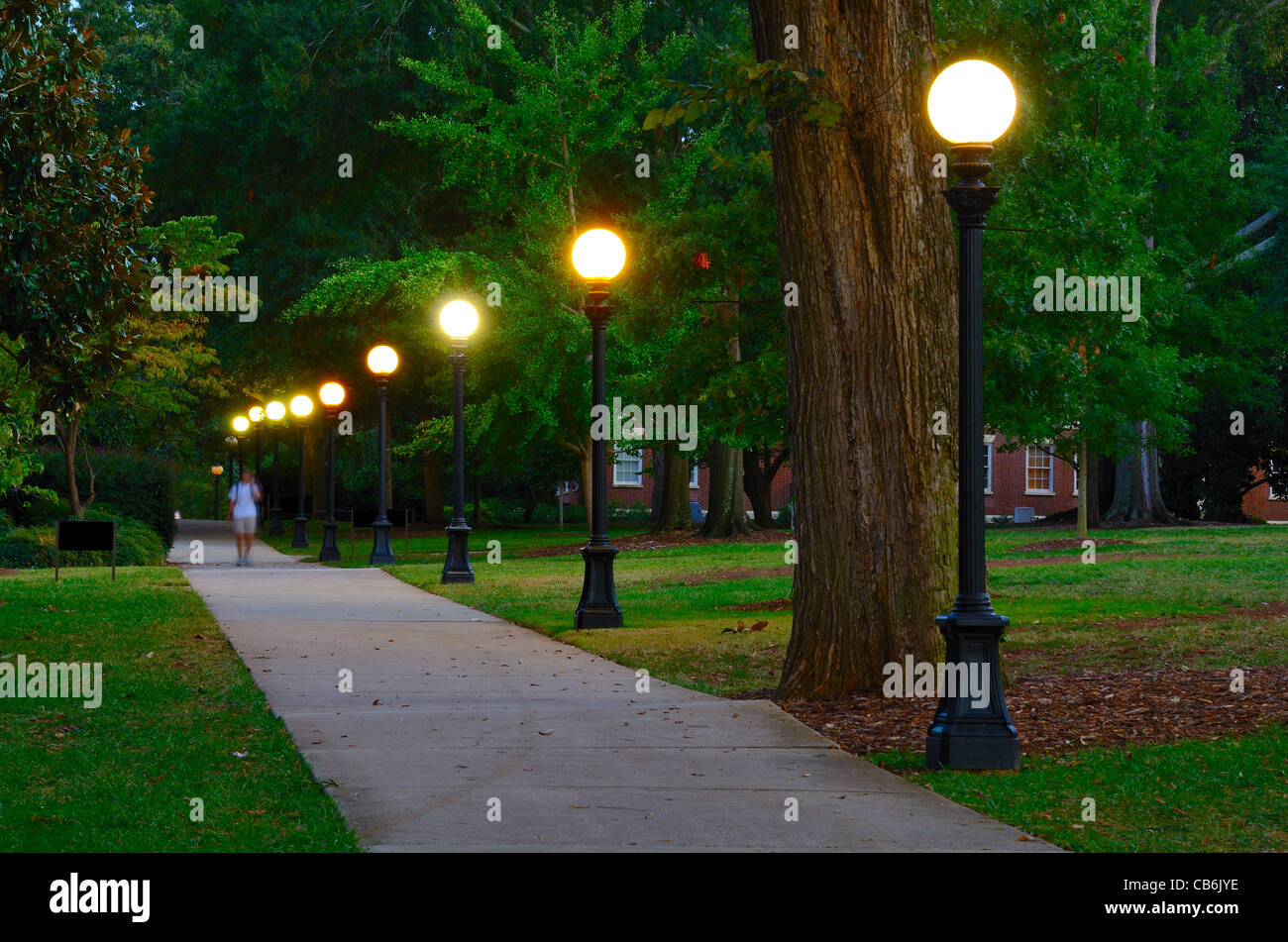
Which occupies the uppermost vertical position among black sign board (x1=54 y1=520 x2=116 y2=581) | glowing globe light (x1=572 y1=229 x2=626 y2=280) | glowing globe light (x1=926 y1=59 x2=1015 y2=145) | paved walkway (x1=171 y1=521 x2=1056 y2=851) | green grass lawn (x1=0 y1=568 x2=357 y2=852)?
glowing globe light (x1=572 y1=229 x2=626 y2=280)

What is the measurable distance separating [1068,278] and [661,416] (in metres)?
12.8

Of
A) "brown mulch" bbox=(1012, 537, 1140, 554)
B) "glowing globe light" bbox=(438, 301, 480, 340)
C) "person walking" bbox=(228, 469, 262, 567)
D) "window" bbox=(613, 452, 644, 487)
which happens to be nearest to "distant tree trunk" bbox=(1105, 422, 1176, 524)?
"brown mulch" bbox=(1012, 537, 1140, 554)

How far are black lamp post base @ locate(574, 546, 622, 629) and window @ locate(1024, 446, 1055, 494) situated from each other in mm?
40552

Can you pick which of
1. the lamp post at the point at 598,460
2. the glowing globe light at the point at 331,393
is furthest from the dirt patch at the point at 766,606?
the glowing globe light at the point at 331,393

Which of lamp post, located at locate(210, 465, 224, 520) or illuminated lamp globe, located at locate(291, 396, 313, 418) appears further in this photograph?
lamp post, located at locate(210, 465, 224, 520)

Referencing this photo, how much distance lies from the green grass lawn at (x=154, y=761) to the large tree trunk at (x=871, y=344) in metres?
3.83

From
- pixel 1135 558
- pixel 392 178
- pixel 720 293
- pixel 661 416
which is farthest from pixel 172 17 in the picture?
pixel 1135 558

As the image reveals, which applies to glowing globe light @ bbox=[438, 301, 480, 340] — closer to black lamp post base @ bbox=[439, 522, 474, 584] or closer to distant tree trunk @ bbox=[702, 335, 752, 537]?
black lamp post base @ bbox=[439, 522, 474, 584]

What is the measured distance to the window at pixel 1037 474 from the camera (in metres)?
52.4

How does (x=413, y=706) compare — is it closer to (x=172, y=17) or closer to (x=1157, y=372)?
(x=1157, y=372)

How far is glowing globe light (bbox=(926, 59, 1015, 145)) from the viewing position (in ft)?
25.3

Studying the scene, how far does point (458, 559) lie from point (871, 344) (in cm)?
1221

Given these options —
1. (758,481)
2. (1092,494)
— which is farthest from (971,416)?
(758,481)

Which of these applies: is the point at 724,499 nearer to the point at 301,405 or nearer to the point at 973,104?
the point at 301,405
